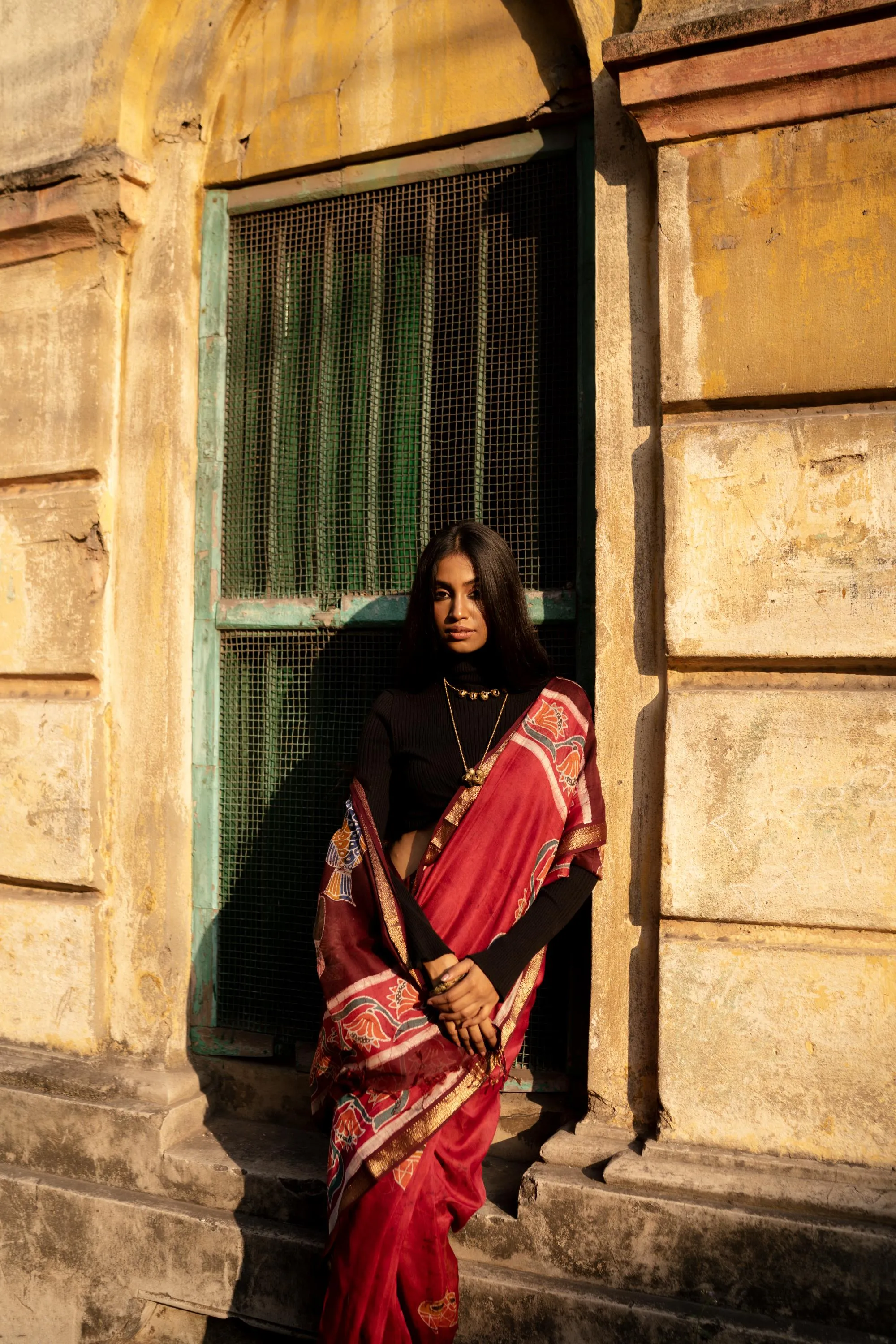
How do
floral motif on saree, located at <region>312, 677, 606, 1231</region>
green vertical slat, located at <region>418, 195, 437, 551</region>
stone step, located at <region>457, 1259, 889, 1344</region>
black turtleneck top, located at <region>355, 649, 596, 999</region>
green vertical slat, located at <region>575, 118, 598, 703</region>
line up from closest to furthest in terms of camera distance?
1. stone step, located at <region>457, 1259, 889, 1344</region>
2. floral motif on saree, located at <region>312, 677, 606, 1231</region>
3. black turtleneck top, located at <region>355, 649, 596, 999</region>
4. green vertical slat, located at <region>575, 118, 598, 703</region>
5. green vertical slat, located at <region>418, 195, 437, 551</region>

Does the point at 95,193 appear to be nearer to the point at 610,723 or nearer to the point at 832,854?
the point at 610,723

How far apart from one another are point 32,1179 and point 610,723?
2.24m

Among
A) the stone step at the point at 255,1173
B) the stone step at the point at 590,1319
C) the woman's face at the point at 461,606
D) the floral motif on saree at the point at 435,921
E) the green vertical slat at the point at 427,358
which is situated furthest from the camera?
the green vertical slat at the point at 427,358

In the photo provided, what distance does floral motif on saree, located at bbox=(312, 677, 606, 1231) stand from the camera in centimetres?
243

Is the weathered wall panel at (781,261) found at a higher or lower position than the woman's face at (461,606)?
higher

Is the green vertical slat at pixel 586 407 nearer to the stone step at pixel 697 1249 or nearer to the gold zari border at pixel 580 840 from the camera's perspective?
the gold zari border at pixel 580 840

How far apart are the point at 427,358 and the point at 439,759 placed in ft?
4.32

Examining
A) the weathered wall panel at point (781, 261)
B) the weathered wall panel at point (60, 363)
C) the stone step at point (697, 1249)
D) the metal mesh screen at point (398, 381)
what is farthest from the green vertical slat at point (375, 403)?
the stone step at point (697, 1249)

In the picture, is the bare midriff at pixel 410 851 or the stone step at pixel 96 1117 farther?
the stone step at pixel 96 1117

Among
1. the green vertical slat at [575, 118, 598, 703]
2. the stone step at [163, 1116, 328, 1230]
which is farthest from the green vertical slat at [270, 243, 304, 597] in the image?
the stone step at [163, 1116, 328, 1230]

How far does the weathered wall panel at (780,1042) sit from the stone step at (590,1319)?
0.36 m

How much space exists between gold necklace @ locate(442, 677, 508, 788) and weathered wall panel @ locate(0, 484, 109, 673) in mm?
1256

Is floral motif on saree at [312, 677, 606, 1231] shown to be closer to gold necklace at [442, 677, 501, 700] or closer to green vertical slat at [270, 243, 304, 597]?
gold necklace at [442, 677, 501, 700]

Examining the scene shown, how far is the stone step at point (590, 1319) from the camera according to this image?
2318 mm
